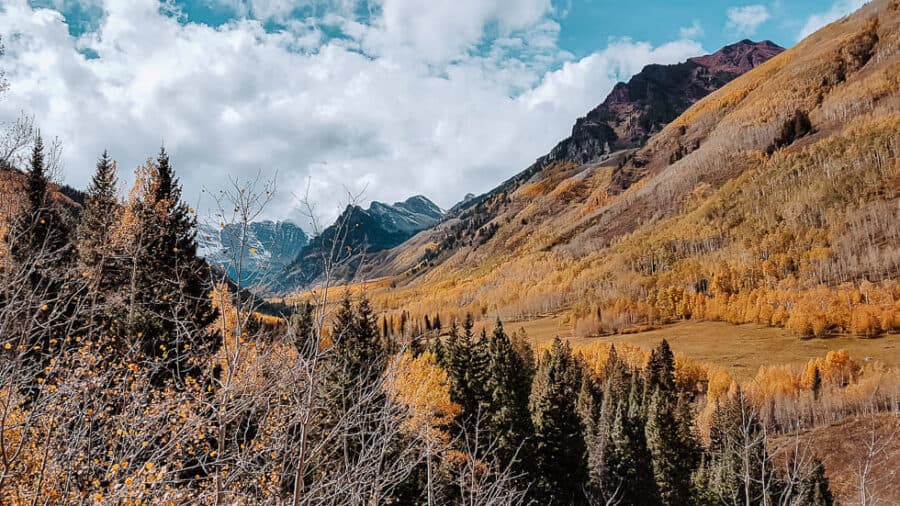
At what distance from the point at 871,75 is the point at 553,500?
248111 mm

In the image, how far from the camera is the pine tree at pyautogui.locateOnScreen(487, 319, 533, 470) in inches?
1211

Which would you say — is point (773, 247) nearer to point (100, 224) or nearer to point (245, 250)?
point (100, 224)

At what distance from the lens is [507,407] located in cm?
3191

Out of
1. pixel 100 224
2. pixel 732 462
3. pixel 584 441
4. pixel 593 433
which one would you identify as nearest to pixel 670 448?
pixel 593 433

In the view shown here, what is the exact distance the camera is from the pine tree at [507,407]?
30.8m

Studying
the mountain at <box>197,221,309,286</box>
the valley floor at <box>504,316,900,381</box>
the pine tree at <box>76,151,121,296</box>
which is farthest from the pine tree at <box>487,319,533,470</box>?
the valley floor at <box>504,316,900,381</box>

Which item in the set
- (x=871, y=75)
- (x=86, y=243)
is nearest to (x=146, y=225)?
(x=86, y=243)

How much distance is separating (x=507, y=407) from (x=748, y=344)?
95113 mm

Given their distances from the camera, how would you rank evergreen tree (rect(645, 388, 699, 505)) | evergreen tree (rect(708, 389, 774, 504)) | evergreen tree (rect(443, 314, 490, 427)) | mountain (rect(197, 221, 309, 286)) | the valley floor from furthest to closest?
the valley floor, evergreen tree (rect(645, 388, 699, 505)), evergreen tree (rect(443, 314, 490, 427)), evergreen tree (rect(708, 389, 774, 504)), mountain (rect(197, 221, 309, 286))

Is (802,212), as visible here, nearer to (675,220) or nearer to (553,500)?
(675,220)

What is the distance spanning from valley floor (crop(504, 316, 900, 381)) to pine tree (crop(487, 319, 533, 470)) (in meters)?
67.9

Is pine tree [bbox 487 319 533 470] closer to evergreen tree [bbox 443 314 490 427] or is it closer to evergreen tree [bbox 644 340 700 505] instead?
evergreen tree [bbox 443 314 490 427]

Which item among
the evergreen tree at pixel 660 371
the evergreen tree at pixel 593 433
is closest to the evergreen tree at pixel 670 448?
the evergreen tree at pixel 593 433

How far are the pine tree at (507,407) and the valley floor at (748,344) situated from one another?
67.9 m
